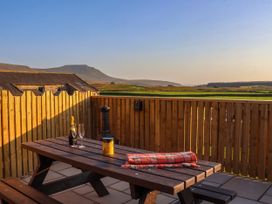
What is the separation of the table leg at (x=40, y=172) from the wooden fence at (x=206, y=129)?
8.32 ft

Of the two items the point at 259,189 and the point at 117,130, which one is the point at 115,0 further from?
the point at 259,189

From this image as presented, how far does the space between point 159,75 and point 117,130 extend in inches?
1008

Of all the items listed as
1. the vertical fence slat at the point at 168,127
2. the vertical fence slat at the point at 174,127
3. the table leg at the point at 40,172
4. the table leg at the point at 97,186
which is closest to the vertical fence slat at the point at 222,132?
the vertical fence slat at the point at 174,127

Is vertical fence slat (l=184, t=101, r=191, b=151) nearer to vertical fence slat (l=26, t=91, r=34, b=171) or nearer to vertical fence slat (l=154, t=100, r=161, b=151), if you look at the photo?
vertical fence slat (l=154, t=100, r=161, b=151)

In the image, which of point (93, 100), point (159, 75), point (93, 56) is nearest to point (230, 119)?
point (93, 100)

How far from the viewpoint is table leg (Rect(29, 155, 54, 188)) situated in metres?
3.10

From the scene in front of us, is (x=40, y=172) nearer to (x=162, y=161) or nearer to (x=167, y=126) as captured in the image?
(x=162, y=161)

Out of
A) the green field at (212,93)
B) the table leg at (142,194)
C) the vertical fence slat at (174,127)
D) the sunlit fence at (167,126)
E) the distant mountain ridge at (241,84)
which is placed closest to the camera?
the table leg at (142,194)

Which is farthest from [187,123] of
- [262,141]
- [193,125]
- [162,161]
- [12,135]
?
[12,135]

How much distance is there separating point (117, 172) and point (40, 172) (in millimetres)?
1481

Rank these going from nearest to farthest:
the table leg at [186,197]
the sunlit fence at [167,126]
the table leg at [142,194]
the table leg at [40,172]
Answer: the table leg at [142,194] < the table leg at [186,197] < the table leg at [40,172] < the sunlit fence at [167,126]

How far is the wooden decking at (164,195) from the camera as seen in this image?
3.44 meters

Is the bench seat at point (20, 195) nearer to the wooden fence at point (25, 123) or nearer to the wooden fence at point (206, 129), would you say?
the wooden fence at point (25, 123)

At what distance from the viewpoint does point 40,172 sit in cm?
314
